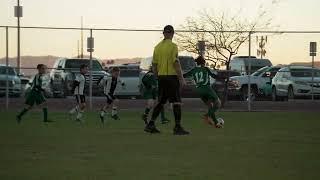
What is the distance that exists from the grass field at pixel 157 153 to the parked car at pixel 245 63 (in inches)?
534

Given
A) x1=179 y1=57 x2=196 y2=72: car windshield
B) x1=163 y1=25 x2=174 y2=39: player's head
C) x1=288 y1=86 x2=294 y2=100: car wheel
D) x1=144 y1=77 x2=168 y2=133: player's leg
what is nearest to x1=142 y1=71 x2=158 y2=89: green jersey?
x1=144 y1=77 x2=168 y2=133: player's leg

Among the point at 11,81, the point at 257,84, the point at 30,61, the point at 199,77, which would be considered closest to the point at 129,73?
the point at 257,84

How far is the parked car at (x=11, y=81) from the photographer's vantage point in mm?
26000

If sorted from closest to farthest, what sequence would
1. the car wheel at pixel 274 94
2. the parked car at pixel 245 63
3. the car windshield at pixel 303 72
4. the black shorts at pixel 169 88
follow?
the black shorts at pixel 169 88 → the car windshield at pixel 303 72 → the parked car at pixel 245 63 → the car wheel at pixel 274 94

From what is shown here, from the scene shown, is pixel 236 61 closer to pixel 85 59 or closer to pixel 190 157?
pixel 85 59

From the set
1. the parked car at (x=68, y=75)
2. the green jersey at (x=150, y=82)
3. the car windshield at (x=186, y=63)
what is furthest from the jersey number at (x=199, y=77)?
the car windshield at (x=186, y=63)

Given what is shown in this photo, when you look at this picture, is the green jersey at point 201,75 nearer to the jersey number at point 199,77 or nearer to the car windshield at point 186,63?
the jersey number at point 199,77

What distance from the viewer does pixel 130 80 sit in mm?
32656

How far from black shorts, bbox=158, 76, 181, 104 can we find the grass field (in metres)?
0.75

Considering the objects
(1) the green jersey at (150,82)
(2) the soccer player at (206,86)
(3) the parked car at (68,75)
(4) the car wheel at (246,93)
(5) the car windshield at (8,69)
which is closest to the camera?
(2) the soccer player at (206,86)

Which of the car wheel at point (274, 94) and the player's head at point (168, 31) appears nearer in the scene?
the player's head at point (168, 31)

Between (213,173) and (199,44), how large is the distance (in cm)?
1906

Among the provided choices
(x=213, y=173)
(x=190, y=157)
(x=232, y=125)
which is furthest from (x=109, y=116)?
(x=213, y=173)

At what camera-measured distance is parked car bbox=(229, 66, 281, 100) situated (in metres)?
31.2
